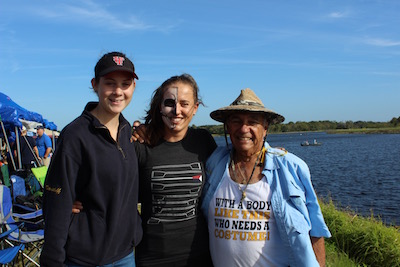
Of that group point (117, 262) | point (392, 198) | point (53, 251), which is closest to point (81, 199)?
point (53, 251)

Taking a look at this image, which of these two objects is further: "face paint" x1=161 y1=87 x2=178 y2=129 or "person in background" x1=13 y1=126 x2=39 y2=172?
"person in background" x1=13 y1=126 x2=39 y2=172

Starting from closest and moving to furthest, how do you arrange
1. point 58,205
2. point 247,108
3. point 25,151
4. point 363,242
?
1. point 58,205
2. point 247,108
3. point 363,242
4. point 25,151

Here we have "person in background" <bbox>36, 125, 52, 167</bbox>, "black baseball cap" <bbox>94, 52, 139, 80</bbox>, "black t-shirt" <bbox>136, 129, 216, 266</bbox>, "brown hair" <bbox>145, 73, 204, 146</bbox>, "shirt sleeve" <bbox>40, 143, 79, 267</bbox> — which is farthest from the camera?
"person in background" <bbox>36, 125, 52, 167</bbox>

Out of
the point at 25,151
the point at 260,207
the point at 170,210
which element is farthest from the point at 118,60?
the point at 25,151

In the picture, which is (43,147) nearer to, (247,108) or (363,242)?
(363,242)

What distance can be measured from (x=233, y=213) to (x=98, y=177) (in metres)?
0.95

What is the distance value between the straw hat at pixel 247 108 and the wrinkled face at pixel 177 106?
0.22 m

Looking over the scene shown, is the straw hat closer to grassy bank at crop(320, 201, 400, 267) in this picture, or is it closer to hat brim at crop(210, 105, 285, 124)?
hat brim at crop(210, 105, 285, 124)

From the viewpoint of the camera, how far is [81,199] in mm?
2168

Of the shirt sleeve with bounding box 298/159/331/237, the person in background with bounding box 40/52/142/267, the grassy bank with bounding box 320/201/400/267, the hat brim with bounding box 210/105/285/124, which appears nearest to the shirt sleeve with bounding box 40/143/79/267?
the person in background with bounding box 40/52/142/267

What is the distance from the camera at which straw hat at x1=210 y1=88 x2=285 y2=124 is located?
246cm

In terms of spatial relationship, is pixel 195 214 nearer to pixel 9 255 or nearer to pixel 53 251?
pixel 53 251

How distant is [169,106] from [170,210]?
79 cm

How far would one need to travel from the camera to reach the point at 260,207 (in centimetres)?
236
